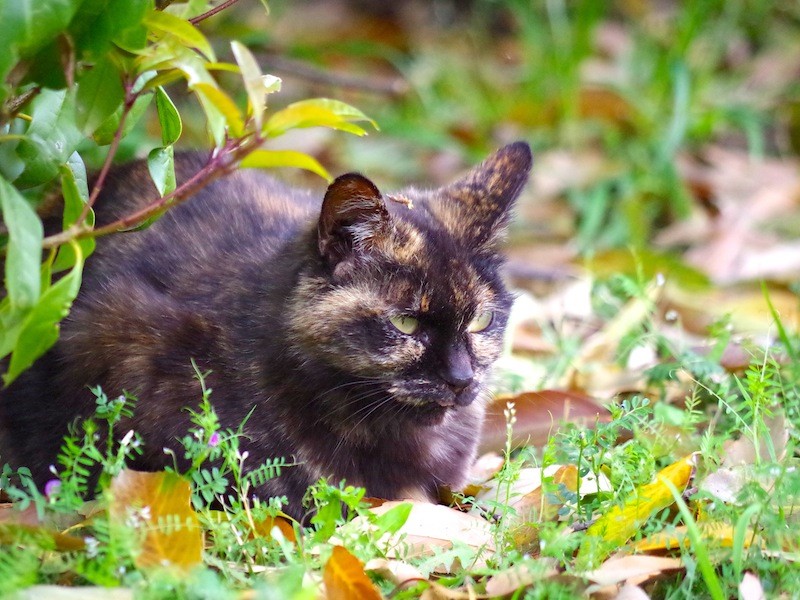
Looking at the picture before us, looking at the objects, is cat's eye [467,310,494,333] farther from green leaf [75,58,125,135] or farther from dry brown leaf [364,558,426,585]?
green leaf [75,58,125,135]

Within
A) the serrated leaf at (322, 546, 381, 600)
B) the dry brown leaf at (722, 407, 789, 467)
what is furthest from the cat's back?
the dry brown leaf at (722, 407, 789, 467)

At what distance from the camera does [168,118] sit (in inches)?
90.2

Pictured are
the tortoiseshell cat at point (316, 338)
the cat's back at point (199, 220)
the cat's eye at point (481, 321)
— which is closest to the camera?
the tortoiseshell cat at point (316, 338)

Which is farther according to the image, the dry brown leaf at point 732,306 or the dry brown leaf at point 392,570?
the dry brown leaf at point 732,306

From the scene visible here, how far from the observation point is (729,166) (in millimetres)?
5594

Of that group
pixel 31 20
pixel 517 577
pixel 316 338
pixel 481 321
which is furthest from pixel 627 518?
pixel 31 20

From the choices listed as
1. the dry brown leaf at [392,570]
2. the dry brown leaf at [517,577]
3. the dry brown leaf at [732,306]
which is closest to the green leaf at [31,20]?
the dry brown leaf at [392,570]

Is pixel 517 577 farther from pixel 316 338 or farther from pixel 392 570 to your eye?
pixel 316 338

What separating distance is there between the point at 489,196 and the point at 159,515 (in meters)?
1.17

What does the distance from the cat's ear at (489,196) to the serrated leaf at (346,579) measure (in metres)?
0.97

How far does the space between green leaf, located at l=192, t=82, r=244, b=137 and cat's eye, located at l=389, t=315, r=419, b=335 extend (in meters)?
0.71

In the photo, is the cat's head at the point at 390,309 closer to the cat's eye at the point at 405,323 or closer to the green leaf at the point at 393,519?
the cat's eye at the point at 405,323

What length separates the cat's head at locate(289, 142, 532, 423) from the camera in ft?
7.99

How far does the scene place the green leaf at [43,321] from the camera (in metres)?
1.79
